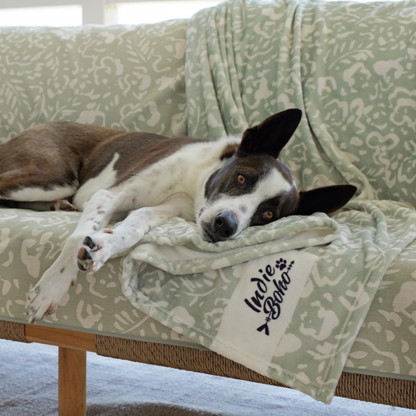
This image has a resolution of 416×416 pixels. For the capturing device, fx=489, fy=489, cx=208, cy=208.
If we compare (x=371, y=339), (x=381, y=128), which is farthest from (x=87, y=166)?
(x=371, y=339)

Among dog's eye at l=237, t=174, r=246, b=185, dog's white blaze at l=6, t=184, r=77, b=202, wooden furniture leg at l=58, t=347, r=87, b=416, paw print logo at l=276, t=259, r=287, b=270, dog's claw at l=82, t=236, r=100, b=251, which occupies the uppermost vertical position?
dog's eye at l=237, t=174, r=246, b=185

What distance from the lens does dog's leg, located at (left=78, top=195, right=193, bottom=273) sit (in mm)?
1249

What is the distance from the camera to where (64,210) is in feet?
6.73

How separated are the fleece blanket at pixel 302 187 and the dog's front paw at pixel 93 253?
0.08 meters

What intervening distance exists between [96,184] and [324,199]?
948 millimetres

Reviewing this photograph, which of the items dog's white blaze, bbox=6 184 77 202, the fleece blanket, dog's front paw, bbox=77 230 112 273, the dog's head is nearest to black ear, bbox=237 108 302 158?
the dog's head

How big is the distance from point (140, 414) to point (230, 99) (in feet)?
4.58

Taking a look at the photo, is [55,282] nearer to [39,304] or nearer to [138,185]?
[39,304]

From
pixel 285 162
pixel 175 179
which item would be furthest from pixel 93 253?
pixel 285 162

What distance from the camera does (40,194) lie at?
201 centimetres

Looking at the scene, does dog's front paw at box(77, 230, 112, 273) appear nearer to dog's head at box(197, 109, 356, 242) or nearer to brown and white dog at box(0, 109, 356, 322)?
brown and white dog at box(0, 109, 356, 322)

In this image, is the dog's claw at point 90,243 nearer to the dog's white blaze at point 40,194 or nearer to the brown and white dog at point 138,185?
the brown and white dog at point 138,185

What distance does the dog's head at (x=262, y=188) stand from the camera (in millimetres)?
1579

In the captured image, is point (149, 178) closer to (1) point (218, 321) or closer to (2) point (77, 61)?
(1) point (218, 321)
